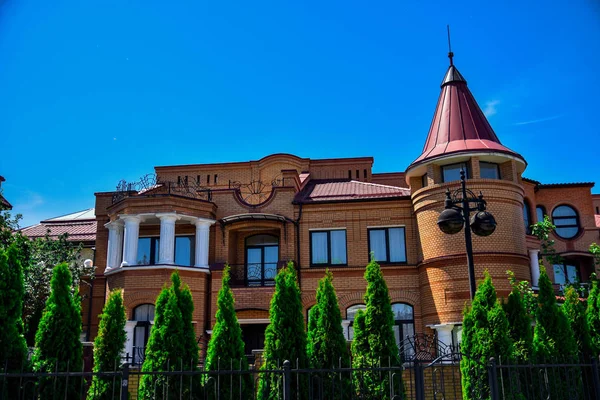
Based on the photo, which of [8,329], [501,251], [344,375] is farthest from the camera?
[501,251]

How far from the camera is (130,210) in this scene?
22.4 m

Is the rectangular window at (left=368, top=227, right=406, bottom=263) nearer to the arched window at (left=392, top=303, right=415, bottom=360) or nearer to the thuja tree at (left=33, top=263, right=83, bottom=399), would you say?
the arched window at (left=392, top=303, right=415, bottom=360)

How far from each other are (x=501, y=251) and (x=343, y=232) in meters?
5.83

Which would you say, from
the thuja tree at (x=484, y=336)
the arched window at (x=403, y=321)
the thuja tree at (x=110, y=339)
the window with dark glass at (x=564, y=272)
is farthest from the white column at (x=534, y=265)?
the thuja tree at (x=110, y=339)

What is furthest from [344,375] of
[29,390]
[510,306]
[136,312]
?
[136,312]

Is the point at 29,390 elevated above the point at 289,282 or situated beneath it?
situated beneath

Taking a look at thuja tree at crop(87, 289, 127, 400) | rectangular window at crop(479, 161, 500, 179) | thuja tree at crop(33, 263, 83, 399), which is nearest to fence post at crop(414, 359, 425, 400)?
thuja tree at crop(33, 263, 83, 399)

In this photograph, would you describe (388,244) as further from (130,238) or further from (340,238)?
(130,238)

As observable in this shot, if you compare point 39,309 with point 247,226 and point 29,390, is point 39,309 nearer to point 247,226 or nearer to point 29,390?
point 247,226

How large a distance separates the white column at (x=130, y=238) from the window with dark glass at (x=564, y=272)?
17.4m

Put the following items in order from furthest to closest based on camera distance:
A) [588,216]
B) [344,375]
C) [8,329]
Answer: [588,216]
[344,375]
[8,329]

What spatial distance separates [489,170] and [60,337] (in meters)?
15.6

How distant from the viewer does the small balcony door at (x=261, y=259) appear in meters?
23.1

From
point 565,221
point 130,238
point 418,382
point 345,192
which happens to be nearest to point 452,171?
point 345,192
